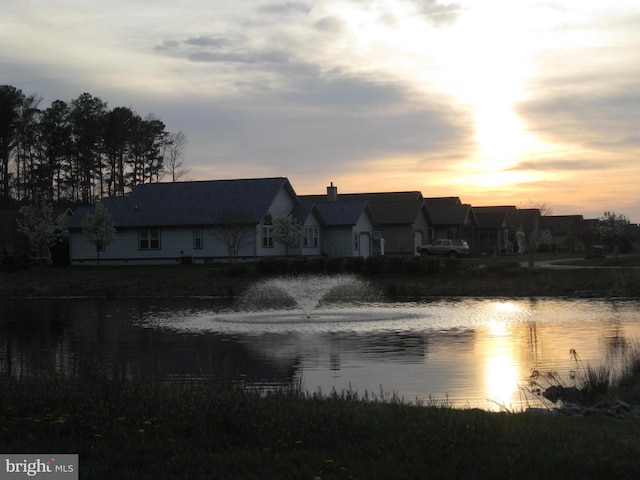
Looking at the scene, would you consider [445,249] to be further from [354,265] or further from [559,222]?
[559,222]

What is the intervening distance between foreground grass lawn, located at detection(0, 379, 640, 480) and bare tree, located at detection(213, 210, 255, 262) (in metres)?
43.7

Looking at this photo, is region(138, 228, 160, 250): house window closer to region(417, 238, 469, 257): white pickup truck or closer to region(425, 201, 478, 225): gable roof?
region(417, 238, 469, 257): white pickup truck

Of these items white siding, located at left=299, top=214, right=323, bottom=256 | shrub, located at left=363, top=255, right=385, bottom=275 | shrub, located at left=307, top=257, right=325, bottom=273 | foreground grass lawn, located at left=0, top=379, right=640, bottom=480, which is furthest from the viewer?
white siding, located at left=299, top=214, right=323, bottom=256

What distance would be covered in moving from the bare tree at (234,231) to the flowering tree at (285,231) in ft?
5.28

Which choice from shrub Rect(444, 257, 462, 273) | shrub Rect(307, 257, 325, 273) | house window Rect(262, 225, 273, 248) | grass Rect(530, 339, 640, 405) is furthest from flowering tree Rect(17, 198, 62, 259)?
grass Rect(530, 339, 640, 405)

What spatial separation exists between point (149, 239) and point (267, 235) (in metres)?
9.00

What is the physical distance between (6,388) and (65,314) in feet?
76.1

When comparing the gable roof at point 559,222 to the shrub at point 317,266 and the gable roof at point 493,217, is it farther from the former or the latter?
the shrub at point 317,266

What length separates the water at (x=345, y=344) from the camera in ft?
54.5

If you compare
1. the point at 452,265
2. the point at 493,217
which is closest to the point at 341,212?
the point at 452,265

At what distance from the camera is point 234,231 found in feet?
183

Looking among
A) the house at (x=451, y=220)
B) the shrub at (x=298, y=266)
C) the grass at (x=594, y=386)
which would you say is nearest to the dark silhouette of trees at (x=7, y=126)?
the house at (x=451, y=220)

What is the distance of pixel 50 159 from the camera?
92.6 meters

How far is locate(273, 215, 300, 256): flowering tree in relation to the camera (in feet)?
186
